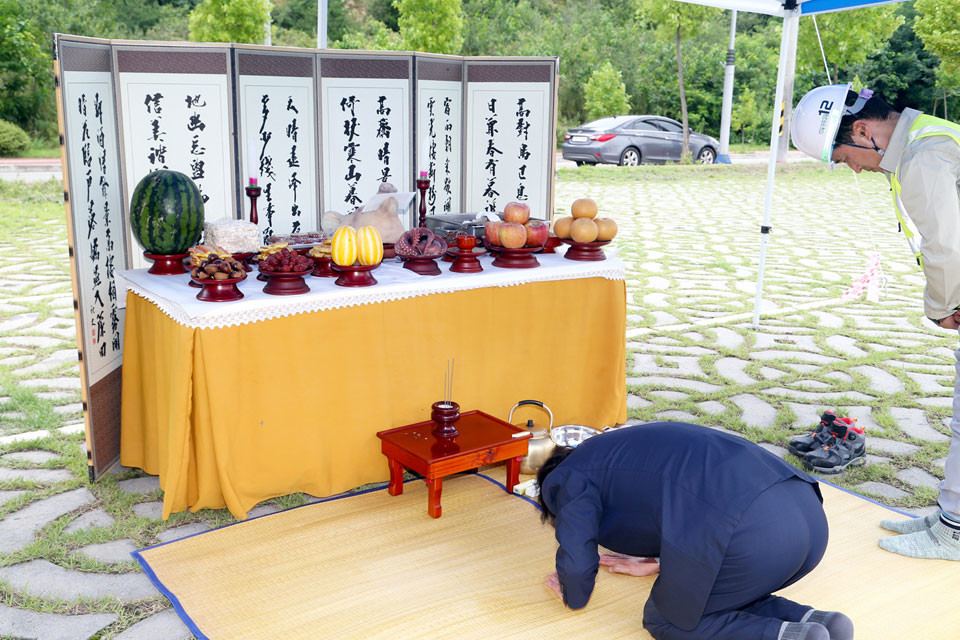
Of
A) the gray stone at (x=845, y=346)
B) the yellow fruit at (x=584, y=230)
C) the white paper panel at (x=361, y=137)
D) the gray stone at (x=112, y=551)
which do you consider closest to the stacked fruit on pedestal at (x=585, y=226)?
the yellow fruit at (x=584, y=230)

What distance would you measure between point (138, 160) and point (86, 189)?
1.89 ft

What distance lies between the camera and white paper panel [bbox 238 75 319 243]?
4.84 meters

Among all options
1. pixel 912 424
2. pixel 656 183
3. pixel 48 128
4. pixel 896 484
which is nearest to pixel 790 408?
pixel 912 424

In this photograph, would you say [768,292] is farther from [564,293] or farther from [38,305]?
[38,305]

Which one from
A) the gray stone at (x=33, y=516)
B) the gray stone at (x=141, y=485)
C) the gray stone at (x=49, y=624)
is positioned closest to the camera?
the gray stone at (x=49, y=624)

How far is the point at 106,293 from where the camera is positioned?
422 cm

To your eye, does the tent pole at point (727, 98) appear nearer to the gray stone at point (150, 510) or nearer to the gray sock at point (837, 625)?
the gray stone at point (150, 510)

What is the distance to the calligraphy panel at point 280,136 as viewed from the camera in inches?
189

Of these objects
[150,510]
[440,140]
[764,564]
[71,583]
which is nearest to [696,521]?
[764,564]

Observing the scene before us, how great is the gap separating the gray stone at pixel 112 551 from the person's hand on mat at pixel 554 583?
5.72 feet

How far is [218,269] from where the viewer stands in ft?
11.9

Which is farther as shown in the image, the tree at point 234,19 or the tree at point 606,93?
the tree at point 606,93

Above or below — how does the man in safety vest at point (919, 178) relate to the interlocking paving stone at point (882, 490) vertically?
above

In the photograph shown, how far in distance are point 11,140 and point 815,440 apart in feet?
69.3
